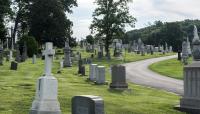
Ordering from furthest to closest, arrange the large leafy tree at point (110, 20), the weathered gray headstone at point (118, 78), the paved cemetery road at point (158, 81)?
the large leafy tree at point (110, 20)
the paved cemetery road at point (158, 81)
the weathered gray headstone at point (118, 78)

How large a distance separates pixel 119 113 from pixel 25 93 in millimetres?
5008

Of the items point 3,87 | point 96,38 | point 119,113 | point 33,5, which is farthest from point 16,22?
point 119,113

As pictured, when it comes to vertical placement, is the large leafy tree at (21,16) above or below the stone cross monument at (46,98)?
above

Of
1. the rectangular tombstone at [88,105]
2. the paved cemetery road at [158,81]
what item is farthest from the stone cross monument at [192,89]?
the paved cemetery road at [158,81]

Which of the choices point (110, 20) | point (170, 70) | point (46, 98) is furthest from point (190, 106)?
point (110, 20)

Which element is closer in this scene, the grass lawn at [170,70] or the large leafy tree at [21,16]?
the grass lawn at [170,70]

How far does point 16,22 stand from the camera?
92.2 m

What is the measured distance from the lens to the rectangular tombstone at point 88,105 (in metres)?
10.0

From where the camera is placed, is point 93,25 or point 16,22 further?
point 16,22

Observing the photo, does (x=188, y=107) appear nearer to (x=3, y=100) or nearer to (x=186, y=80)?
(x=186, y=80)

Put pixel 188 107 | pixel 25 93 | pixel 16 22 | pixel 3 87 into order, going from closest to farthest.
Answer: pixel 188 107 → pixel 25 93 → pixel 3 87 → pixel 16 22

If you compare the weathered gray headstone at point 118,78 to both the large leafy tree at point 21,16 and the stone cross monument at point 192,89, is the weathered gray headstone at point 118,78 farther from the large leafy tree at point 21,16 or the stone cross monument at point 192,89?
the large leafy tree at point 21,16

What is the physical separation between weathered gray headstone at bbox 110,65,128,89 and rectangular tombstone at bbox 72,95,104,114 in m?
12.3

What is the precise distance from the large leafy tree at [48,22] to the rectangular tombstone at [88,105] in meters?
71.2
